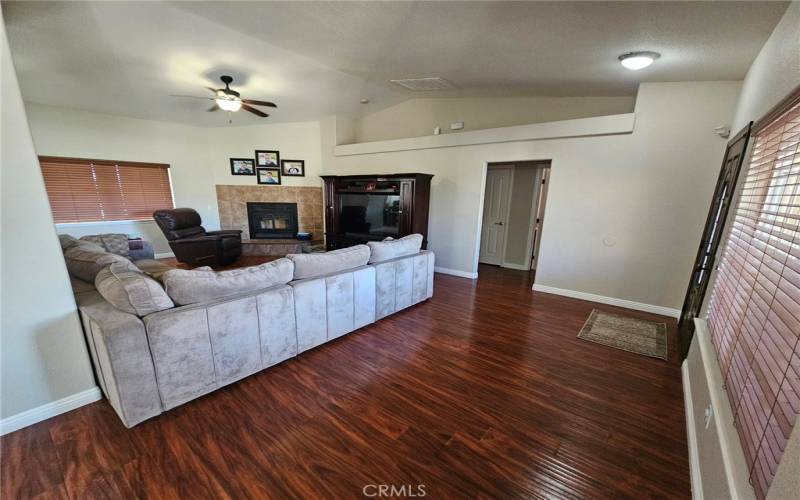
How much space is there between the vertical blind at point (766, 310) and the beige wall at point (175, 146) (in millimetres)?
6239

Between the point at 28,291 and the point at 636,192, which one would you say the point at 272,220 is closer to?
the point at 28,291

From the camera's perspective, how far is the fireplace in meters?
6.43

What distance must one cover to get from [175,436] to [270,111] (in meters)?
5.30

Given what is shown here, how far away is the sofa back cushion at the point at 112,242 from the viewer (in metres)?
3.82

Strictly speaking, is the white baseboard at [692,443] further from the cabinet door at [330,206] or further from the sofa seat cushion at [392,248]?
the cabinet door at [330,206]

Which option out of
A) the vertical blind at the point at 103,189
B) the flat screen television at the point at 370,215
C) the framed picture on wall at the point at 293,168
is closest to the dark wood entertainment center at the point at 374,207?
the flat screen television at the point at 370,215

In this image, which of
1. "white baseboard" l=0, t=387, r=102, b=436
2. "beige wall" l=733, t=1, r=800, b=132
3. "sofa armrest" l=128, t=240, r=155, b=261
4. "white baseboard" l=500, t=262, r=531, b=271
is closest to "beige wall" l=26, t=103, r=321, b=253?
"sofa armrest" l=128, t=240, r=155, b=261

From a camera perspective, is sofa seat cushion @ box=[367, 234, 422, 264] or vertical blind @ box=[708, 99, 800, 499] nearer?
vertical blind @ box=[708, 99, 800, 499]

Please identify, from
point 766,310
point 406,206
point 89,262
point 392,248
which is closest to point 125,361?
point 89,262

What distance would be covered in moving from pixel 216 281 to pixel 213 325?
0.29 metres

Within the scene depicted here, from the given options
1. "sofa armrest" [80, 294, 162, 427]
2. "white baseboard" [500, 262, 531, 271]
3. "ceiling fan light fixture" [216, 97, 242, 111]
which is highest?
"ceiling fan light fixture" [216, 97, 242, 111]

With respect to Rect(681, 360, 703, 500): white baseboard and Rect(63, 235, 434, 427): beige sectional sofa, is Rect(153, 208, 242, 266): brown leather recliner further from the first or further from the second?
Rect(681, 360, 703, 500): white baseboard

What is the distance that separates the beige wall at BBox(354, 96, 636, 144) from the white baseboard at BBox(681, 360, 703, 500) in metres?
3.52

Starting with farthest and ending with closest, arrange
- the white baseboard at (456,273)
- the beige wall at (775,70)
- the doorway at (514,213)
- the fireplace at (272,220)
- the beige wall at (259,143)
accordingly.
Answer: the fireplace at (272,220) → the beige wall at (259,143) → the doorway at (514,213) → the white baseboard at (456,273) → the beige wall at (775,70)
